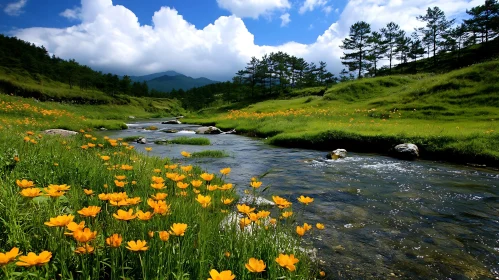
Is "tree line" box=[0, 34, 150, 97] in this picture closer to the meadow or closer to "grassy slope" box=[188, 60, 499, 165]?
"grassy slope" box=[188, 60, 499, 165]

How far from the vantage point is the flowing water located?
4914mm

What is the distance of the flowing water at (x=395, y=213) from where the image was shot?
4914mm

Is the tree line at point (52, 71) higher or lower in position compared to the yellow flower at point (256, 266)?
higher

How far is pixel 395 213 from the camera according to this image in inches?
287

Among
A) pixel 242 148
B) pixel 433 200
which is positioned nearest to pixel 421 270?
pixel 433 200

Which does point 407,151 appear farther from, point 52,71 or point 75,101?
point 52,71

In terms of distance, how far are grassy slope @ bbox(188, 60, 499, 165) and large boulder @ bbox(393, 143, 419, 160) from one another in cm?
68

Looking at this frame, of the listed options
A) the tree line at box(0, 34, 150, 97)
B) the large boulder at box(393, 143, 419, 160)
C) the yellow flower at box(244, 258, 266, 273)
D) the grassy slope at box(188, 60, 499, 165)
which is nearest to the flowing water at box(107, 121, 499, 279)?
the large boulder at box(393, 143, 419, 160)

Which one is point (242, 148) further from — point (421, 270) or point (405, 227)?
point (421, 270)

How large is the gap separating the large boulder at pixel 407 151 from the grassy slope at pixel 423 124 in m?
0.68

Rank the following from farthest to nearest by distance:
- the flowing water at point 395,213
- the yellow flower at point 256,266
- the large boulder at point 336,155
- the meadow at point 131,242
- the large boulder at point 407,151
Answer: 1. the large boulder at point 407,151
2. the large boulder at point 336,155
3. the flowing water at point 395,213
4. the meadow at point 131,242
5. the yellow flower at point 256,266

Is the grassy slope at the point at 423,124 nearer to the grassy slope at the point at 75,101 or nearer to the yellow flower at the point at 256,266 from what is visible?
the yellow flower at the point at 256,266

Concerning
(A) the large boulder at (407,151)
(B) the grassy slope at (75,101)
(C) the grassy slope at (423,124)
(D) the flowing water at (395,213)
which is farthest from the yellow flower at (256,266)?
(B) the grassy slope at (75,101)

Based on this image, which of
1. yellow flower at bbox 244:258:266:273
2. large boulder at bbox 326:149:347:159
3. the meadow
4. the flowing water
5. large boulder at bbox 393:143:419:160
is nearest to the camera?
yellow flower at bbox 244:258:266:273
